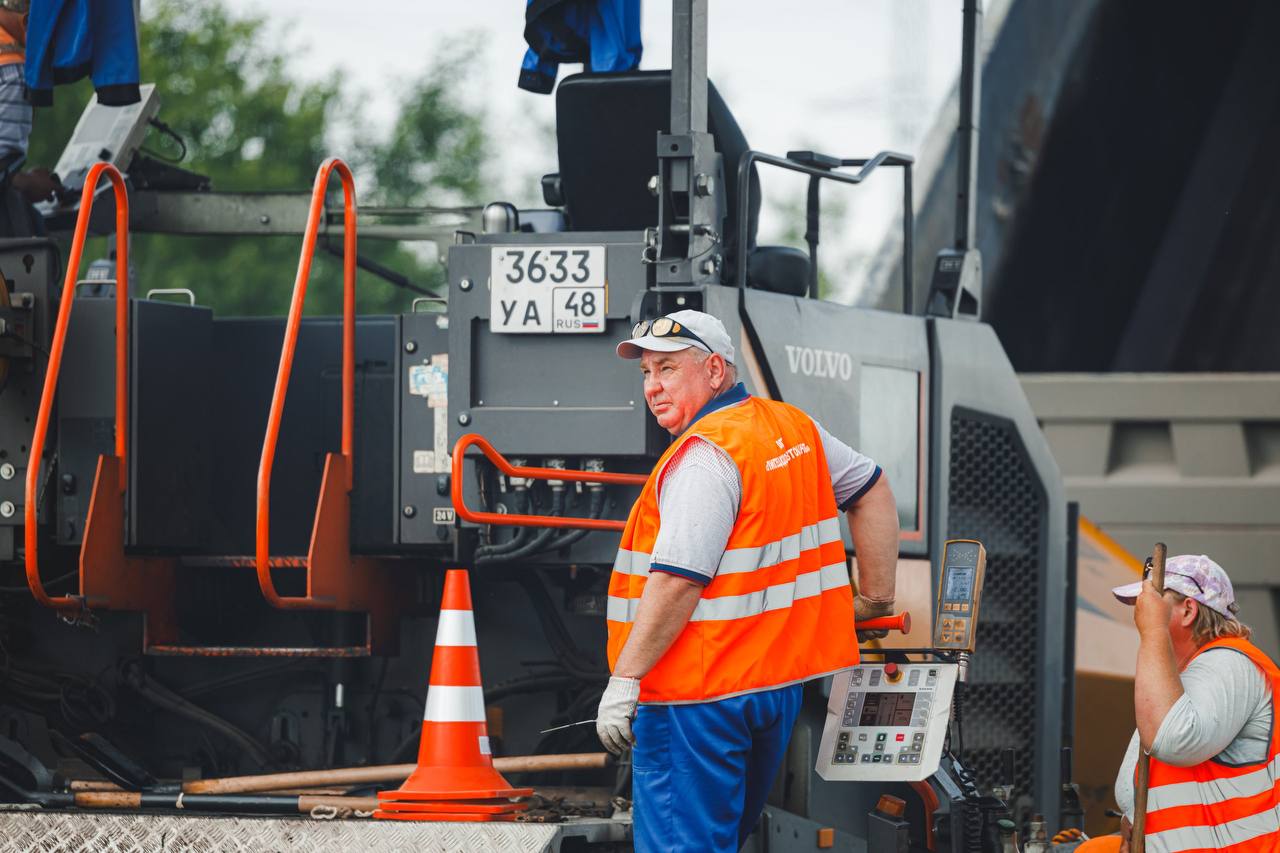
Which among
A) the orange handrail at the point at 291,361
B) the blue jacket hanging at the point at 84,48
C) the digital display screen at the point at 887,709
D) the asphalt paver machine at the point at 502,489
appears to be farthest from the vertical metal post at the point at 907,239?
the blue jacket hanging at the point at 84,48

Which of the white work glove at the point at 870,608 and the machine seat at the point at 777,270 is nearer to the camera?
the white work glove at the point at 870,608

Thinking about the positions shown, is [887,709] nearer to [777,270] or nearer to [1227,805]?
[1227,805]

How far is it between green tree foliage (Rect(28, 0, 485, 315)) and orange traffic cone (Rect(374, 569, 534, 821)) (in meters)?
17.2

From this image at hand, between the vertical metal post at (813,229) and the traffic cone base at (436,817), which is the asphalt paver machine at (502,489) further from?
the traffic cone base at (436,817)

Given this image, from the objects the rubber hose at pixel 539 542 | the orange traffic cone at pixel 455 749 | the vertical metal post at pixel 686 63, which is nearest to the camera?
the orange traffic cone at pixel 455 749

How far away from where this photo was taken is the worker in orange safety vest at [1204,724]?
155 inches

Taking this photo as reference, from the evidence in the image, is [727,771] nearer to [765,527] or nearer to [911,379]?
[765,527]

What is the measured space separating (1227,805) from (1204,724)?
219mm

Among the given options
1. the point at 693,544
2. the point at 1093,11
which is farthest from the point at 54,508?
the point at 1093,11

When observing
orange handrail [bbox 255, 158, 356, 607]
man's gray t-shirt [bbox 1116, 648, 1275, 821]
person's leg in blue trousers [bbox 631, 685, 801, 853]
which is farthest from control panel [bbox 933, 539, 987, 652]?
orange handrail [bbox 255, 158, 356, 607]

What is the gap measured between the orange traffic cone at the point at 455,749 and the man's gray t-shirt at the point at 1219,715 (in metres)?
1.53

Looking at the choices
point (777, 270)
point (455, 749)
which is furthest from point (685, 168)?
point (455, 749)

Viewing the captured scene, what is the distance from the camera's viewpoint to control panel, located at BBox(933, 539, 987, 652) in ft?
15.0

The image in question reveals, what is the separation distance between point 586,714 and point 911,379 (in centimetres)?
138
